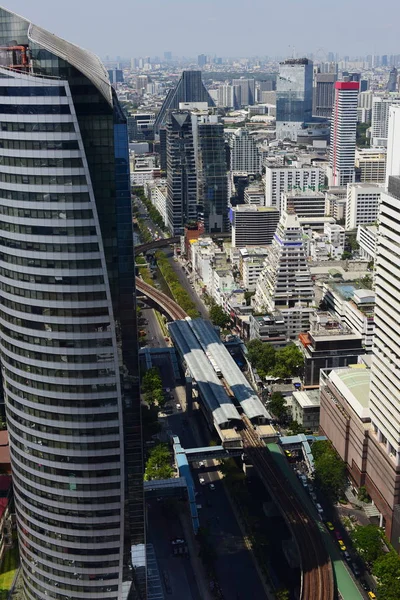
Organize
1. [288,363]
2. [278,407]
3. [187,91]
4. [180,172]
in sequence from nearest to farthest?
[278,407] → [288,363] → [180,172] → [187,91]

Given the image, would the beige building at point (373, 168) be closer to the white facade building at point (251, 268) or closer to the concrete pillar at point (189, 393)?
the white facade building at point (251, 268)

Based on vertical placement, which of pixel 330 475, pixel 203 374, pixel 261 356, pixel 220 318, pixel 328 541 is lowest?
pixel 328 541

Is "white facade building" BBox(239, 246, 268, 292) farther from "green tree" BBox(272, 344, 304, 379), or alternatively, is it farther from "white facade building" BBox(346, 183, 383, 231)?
"white facade building" BBox(346, 183, 383, 231)

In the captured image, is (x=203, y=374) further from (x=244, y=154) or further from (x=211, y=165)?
(x=244, y=154)

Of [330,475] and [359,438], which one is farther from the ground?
[359,438]

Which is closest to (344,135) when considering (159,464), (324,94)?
(324,94)

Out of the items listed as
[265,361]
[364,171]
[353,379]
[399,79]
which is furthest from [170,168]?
[399,79]
